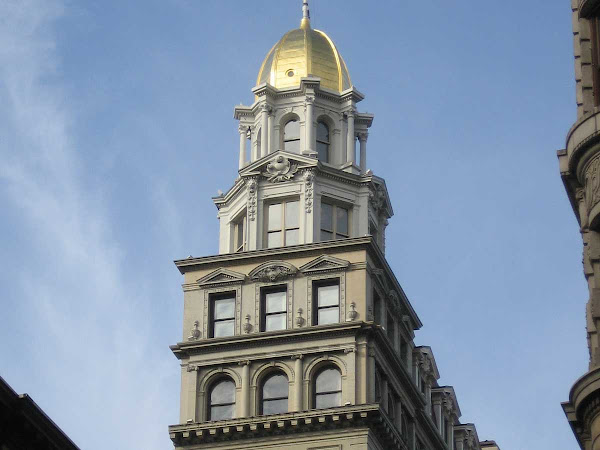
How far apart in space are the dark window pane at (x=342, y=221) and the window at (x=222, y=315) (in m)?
7.10

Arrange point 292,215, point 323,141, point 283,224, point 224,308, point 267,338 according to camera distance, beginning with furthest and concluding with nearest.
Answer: point 323,141, point 292,215, point 283,224, point 224,308, point 267,338

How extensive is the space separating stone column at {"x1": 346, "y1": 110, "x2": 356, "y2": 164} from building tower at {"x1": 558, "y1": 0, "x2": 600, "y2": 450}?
39.4 m

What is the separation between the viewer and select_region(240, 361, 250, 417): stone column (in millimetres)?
84125

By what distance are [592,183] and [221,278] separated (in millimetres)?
39918

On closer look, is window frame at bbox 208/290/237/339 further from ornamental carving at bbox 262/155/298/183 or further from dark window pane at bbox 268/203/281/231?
ornamental carving at bbox 262/155/298/183

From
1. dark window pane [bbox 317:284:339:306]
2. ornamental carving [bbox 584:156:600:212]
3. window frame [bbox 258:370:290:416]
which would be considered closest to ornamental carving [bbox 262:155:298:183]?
dark window pane [bbox 317:284:339:306]

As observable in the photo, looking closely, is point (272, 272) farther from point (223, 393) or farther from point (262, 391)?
point (223, 393)

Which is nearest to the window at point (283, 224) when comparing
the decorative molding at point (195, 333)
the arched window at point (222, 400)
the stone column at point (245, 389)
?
the decorative molding at point (195, 333)

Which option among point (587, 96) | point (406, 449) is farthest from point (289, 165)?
point (587, 96)

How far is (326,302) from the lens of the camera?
8631 cm

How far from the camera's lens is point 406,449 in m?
87.5

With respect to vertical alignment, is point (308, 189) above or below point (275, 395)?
above

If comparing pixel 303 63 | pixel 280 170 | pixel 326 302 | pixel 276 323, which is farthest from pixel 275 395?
pixel 303 63

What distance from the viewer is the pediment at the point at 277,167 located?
91062 mm
